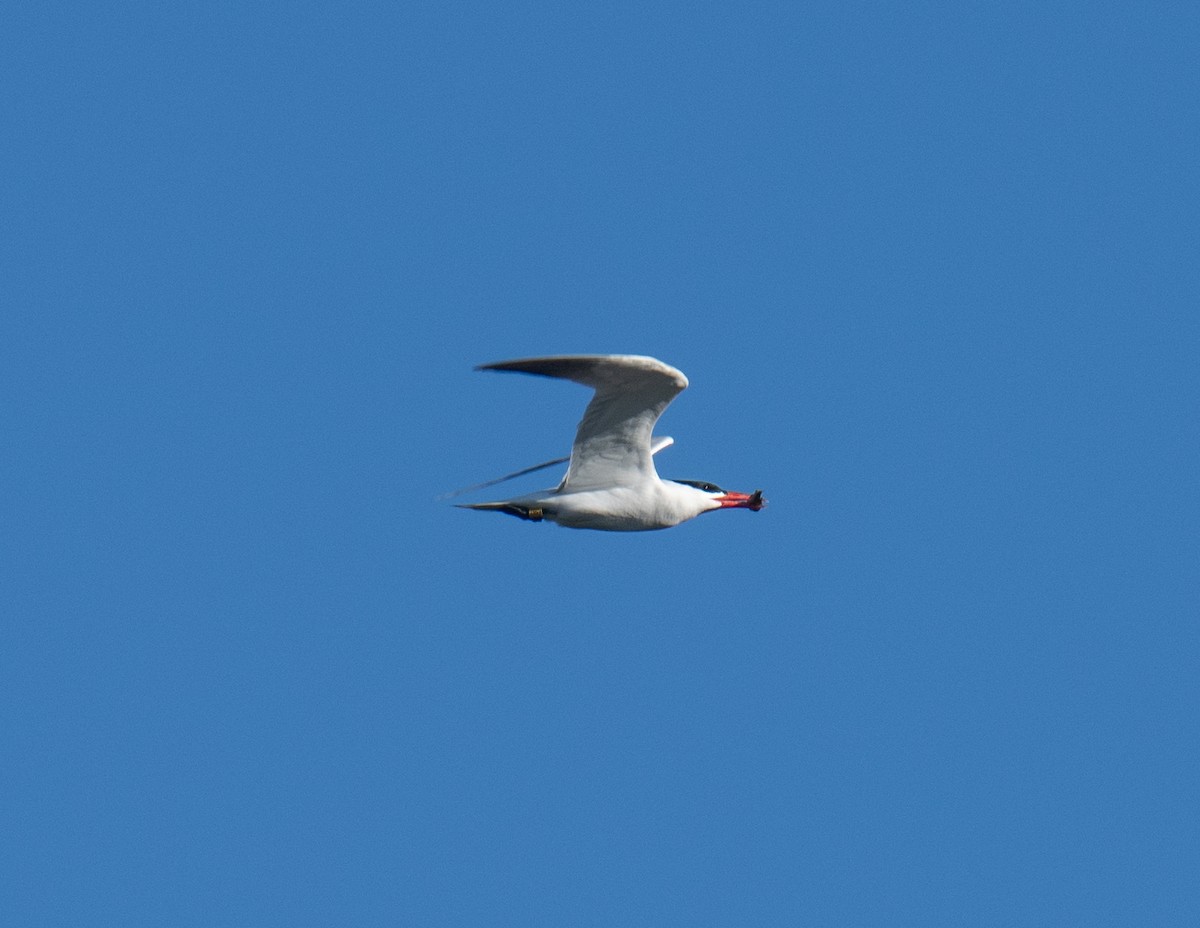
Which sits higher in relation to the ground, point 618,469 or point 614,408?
point 614,408

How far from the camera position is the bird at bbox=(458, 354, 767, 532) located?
20.6 meters

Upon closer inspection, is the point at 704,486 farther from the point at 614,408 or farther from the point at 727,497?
the point at 614,408

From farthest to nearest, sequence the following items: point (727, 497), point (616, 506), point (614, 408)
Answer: point (727, 497)
point (616, 506)
point (614, 408)

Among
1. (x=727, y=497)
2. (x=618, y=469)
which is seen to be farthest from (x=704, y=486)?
(x=618, y=469)

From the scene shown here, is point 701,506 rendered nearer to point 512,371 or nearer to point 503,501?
point 503,501

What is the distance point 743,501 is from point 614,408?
3271 mm

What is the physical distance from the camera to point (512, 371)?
19453 mm

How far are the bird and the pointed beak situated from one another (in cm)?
44

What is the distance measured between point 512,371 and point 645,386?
1876 millimetres

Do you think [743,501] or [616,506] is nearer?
[616,506]

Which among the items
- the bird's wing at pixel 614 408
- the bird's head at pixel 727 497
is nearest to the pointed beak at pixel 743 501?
the bird's head at pixel 727 497

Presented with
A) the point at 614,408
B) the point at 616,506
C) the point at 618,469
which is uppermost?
the point at 614,408

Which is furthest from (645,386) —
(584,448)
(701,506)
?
(701,506)

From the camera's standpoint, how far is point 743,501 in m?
23.8
